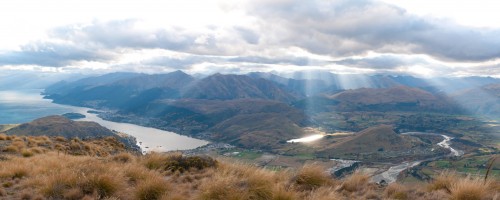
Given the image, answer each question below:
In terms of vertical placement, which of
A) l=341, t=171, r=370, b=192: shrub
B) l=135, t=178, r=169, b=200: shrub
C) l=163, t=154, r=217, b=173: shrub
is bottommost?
l=163, t=154, r=217, b=173: shrub

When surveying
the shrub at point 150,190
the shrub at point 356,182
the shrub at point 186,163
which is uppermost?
the shrub at point 150,190

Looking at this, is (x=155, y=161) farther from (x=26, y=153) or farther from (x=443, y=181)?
(x=443, y=181)

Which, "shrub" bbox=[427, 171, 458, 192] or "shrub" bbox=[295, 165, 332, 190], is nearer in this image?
"shrub" bbox=[427, 171, 458, 192]

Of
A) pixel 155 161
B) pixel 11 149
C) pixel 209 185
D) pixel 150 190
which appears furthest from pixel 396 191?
pixel 11 149

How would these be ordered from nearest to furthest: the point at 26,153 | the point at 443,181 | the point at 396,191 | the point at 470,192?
the point at 470,192, the point at 396,191, the point at 443,181, the point at 26,153

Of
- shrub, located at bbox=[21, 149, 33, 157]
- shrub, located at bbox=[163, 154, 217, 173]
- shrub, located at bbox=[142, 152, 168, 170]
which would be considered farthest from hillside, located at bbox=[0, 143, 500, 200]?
shrub, located at bbox=[21, 149, 33, 157]

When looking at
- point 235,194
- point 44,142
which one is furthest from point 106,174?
point 44,142

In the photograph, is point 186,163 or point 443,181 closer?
point 443,181

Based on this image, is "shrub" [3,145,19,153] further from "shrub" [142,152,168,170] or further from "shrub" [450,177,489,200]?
"shrub" [450,177,489,200]

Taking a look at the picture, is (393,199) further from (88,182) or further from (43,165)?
(43,165)

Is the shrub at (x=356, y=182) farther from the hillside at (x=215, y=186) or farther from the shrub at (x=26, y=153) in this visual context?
the shrub at (x=26, y=153)

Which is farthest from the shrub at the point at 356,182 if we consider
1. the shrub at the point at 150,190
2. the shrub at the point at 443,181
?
the shrub at the point at 150,190
